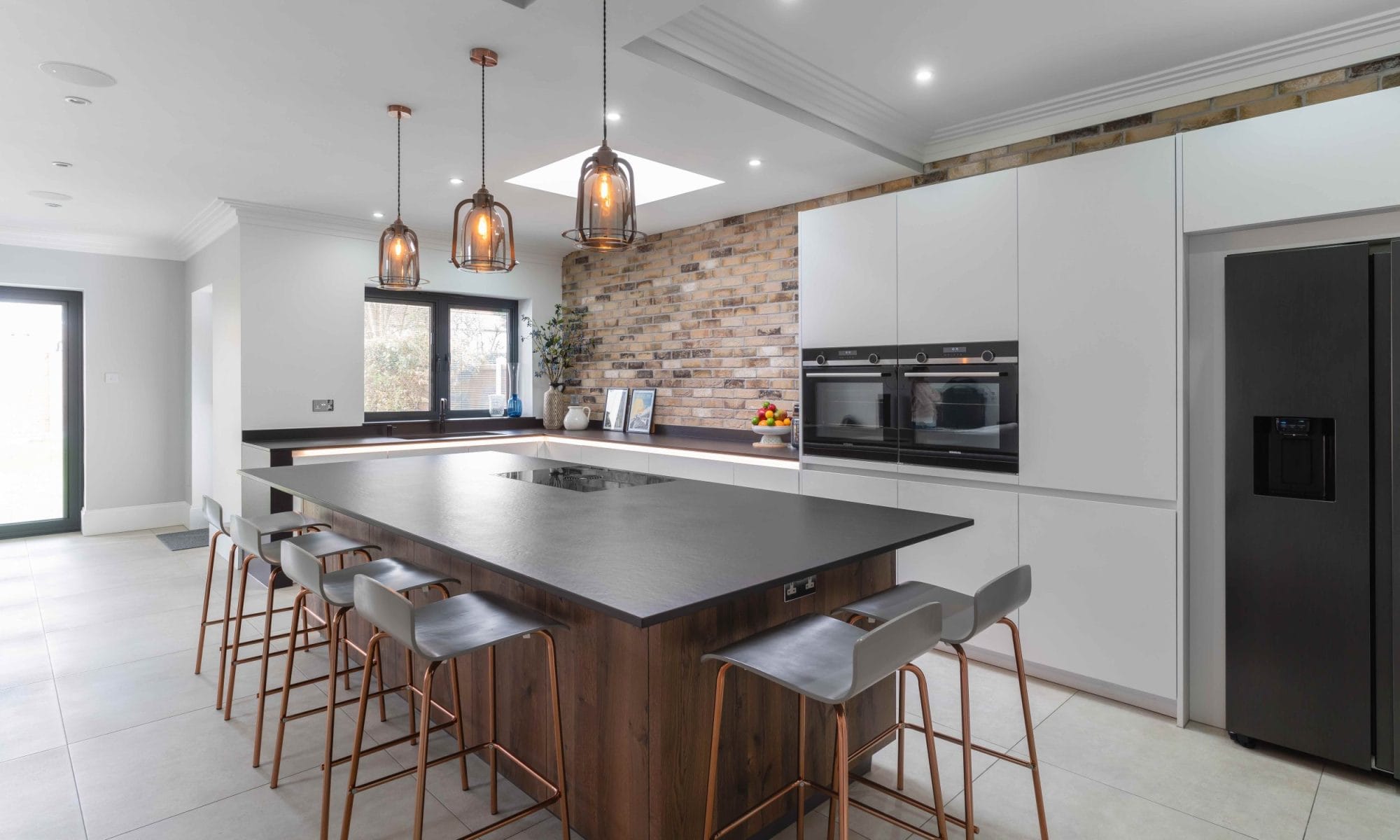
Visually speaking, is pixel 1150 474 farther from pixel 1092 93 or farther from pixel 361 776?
pixel 361 776

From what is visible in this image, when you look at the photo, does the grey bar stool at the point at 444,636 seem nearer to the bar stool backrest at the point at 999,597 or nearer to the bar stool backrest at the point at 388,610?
the bar stool backrest at the point at 388,610

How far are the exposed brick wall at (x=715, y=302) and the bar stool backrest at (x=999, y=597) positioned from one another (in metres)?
2.46

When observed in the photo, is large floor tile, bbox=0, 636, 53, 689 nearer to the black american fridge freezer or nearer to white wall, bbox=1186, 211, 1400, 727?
white wall, bbox=1186, 211, 1400, 727

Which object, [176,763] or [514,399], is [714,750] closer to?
[176,763]

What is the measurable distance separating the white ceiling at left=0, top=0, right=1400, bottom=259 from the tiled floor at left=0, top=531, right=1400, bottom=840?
252cm

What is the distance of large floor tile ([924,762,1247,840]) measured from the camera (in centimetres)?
216

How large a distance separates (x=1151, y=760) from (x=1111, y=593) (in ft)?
2.14

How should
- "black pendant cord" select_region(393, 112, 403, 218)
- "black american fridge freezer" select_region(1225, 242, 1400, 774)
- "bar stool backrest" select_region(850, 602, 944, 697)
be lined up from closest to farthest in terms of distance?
"bar stool backrest" select_region(850, 602, 944, 697), "black american fridge freezer" select_region(1225, 242, 1400, 774), "black pendant cord" select_region(393, 112, 403, 218)

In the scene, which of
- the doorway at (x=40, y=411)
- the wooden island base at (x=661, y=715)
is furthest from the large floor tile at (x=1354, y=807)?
the doorway at (x=40, y=411)

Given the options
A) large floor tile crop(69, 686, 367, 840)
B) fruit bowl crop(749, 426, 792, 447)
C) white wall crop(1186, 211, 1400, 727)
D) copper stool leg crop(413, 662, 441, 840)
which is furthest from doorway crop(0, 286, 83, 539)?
white wall crop(1186, 211, 1400, 727)

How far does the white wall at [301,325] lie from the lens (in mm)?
5113

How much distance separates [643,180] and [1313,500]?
3970mm

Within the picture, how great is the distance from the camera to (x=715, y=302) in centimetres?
543

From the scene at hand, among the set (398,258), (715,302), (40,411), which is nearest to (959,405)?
(715,302)
